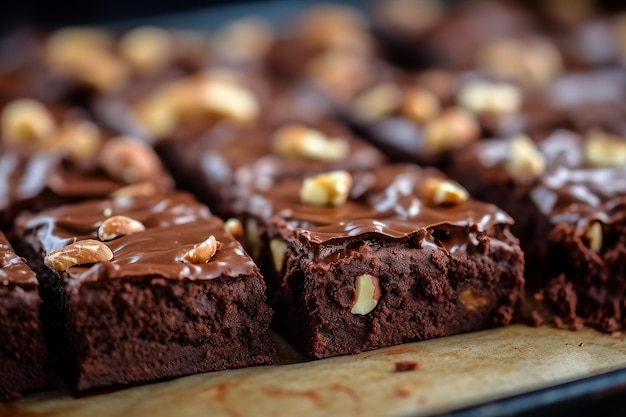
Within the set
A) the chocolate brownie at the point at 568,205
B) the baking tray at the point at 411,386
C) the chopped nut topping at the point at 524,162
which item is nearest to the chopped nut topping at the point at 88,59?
the chocolate brownie at the point at 568,205

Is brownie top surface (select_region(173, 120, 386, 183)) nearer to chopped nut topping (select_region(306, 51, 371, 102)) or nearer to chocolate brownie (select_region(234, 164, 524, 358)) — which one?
chocolate brownie (select_region(234, 164, 524, 358))

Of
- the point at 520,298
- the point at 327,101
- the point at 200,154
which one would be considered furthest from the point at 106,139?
the point at 520,298

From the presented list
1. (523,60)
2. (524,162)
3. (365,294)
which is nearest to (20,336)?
(365,294)

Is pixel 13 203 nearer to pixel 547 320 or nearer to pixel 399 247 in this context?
pixel 399 247

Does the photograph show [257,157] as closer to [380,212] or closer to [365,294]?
[380,212]

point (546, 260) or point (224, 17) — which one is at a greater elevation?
point (224, 17)
